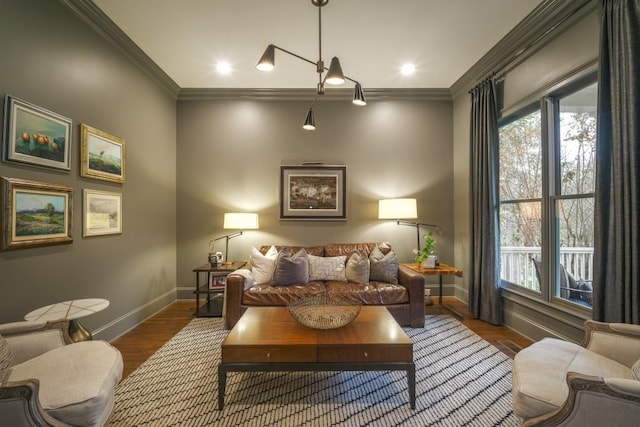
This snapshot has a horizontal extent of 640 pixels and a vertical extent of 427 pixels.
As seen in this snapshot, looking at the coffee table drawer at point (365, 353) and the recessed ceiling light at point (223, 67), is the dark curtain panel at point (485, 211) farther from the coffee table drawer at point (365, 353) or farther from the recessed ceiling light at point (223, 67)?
the recessed ceiling light at point (223, 67)

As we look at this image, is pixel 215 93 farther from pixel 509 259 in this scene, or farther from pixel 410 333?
pixel 509 259

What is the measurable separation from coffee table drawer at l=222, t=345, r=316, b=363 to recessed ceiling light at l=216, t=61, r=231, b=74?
11.1 ft

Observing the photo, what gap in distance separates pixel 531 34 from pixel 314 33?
2.22 meters

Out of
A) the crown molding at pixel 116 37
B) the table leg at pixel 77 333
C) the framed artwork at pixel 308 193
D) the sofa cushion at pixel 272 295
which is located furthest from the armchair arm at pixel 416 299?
the crown molding at pixel 116 37

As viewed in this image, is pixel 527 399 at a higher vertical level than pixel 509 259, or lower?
lower

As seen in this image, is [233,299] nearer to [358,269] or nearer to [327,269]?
[327,269]

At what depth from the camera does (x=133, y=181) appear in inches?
137

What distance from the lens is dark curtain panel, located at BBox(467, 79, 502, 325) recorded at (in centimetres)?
343

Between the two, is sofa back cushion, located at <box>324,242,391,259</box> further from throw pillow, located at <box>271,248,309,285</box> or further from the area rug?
the area rug

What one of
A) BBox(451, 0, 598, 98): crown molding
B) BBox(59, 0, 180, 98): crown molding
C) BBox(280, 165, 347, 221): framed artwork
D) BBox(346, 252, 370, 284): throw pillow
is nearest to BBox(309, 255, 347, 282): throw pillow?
BBox(346, 252, 370, 284): throw pillow

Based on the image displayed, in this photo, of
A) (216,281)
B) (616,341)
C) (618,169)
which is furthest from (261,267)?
(618,169)

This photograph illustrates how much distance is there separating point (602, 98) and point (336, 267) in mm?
2983

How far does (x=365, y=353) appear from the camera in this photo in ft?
6.42

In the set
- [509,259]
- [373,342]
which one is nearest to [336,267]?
[373,342]
